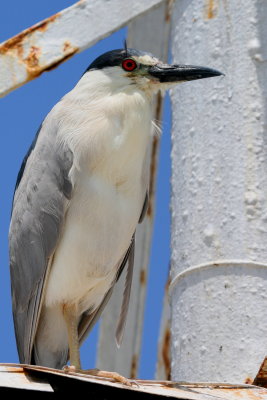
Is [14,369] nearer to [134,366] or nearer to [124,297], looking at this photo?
[124,297]

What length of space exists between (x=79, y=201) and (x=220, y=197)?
870mm

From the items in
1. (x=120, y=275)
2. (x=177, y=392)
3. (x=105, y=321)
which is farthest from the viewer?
(x=105, y=321)

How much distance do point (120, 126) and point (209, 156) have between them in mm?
808

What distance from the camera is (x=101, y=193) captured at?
439cm

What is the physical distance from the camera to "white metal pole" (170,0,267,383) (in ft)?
11.6

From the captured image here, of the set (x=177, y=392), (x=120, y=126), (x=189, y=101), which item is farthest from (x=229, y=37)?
(x=177, y=392)

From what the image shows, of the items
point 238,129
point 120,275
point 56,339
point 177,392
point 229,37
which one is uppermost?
point 229,37

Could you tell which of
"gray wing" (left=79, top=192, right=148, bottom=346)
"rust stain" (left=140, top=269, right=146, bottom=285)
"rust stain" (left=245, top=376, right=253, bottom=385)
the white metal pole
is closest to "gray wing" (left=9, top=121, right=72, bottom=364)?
"gray wing" (left=79, top=192, right=148, bottom=346)

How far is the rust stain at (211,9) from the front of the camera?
4.06 metres

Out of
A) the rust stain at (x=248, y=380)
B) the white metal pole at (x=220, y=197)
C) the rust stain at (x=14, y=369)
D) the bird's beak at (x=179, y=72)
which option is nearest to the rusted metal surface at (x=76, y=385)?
the rust stain at (x=14, y=369)

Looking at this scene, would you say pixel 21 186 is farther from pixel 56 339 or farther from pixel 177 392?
pixel 177 392

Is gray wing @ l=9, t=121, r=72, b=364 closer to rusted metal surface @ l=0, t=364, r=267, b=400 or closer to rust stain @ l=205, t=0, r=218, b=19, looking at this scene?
rust stain @ l=205, t=0, r=218, b=19

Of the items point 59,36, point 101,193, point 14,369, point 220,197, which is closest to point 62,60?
point 59,36

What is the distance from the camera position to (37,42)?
419 centimetres
